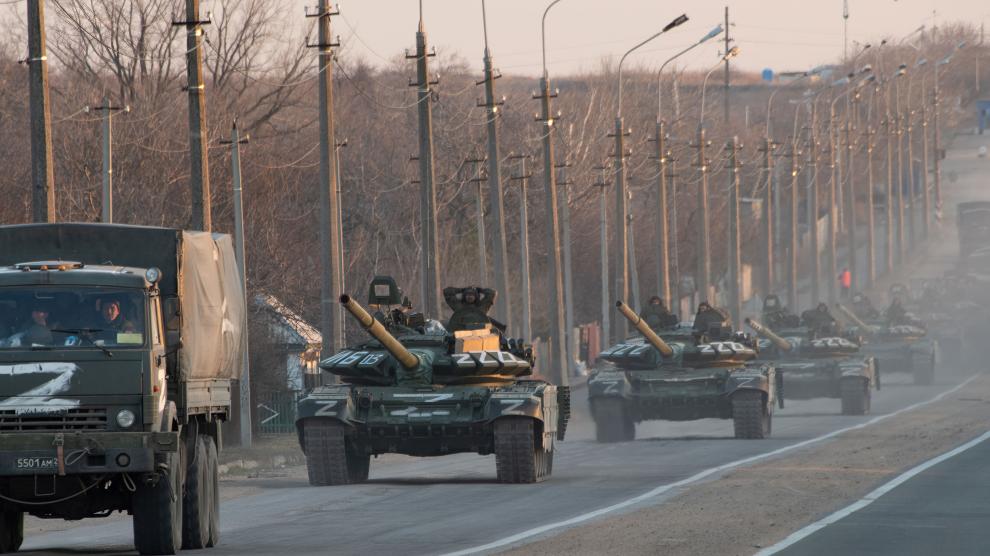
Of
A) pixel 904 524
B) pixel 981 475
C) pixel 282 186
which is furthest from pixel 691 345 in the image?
pixel 282 186

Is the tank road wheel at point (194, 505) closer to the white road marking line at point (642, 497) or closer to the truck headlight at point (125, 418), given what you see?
the truck headlight at point (125, 418)

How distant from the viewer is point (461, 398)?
23281 millimetres

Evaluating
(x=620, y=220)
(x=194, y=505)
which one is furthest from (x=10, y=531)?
(x=620, y=220)

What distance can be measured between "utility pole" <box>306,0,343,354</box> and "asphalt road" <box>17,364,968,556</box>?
2399 mm

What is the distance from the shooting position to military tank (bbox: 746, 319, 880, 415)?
142 ft

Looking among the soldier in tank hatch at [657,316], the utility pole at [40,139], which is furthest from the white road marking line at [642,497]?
the utility pole at [40,139]

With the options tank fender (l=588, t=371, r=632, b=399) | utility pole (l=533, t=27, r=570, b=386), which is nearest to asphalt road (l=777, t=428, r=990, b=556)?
tank fender (l=588, t=371, r=632, b=399)

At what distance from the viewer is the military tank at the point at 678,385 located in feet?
108

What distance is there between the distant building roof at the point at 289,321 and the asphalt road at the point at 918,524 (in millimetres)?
20345

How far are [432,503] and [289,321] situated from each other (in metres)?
24.9

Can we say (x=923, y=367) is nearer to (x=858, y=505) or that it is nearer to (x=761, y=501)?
(x=761, y=501)

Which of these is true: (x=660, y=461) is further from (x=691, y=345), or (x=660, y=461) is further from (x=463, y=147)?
(x=463, y=147)

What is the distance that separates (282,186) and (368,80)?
3764cm

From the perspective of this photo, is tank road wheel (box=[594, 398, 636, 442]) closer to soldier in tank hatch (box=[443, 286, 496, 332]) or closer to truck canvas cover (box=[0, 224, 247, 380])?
soldier in tank hatch (box=[443, 286, 496, 332])
